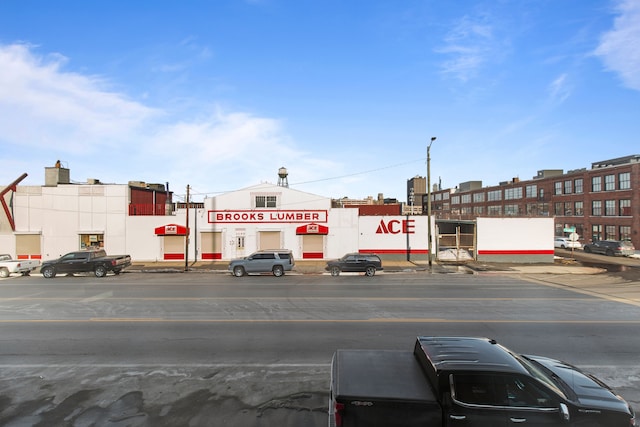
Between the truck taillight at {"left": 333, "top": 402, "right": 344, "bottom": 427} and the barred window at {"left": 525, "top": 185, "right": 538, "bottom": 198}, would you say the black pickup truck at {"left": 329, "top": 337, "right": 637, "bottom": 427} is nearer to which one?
the truck taillight at {"left": 333, "top": 402, "right": 344, "bottom": 427}

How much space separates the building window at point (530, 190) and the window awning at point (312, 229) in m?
51.4

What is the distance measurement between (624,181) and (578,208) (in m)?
9.07

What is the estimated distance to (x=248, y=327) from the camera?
11.5 m

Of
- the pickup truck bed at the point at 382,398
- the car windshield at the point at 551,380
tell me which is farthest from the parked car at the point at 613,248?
the pickup truck bed at the point at 382,398

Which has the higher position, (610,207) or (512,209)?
(512,209)

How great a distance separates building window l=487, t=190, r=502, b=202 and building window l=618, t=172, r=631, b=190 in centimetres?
2919

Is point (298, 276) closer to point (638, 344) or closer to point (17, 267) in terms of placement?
point (638, 344)

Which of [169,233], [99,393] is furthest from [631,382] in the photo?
[169,233]

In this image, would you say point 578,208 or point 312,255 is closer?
point 312,255

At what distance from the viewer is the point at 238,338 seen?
10.3 metres

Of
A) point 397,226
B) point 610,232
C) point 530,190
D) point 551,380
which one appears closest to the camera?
point 551,380

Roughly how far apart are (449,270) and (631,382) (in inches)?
825

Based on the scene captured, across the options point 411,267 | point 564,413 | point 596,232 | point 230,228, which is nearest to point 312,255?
point 230,228

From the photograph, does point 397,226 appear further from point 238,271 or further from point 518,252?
point 238,271
